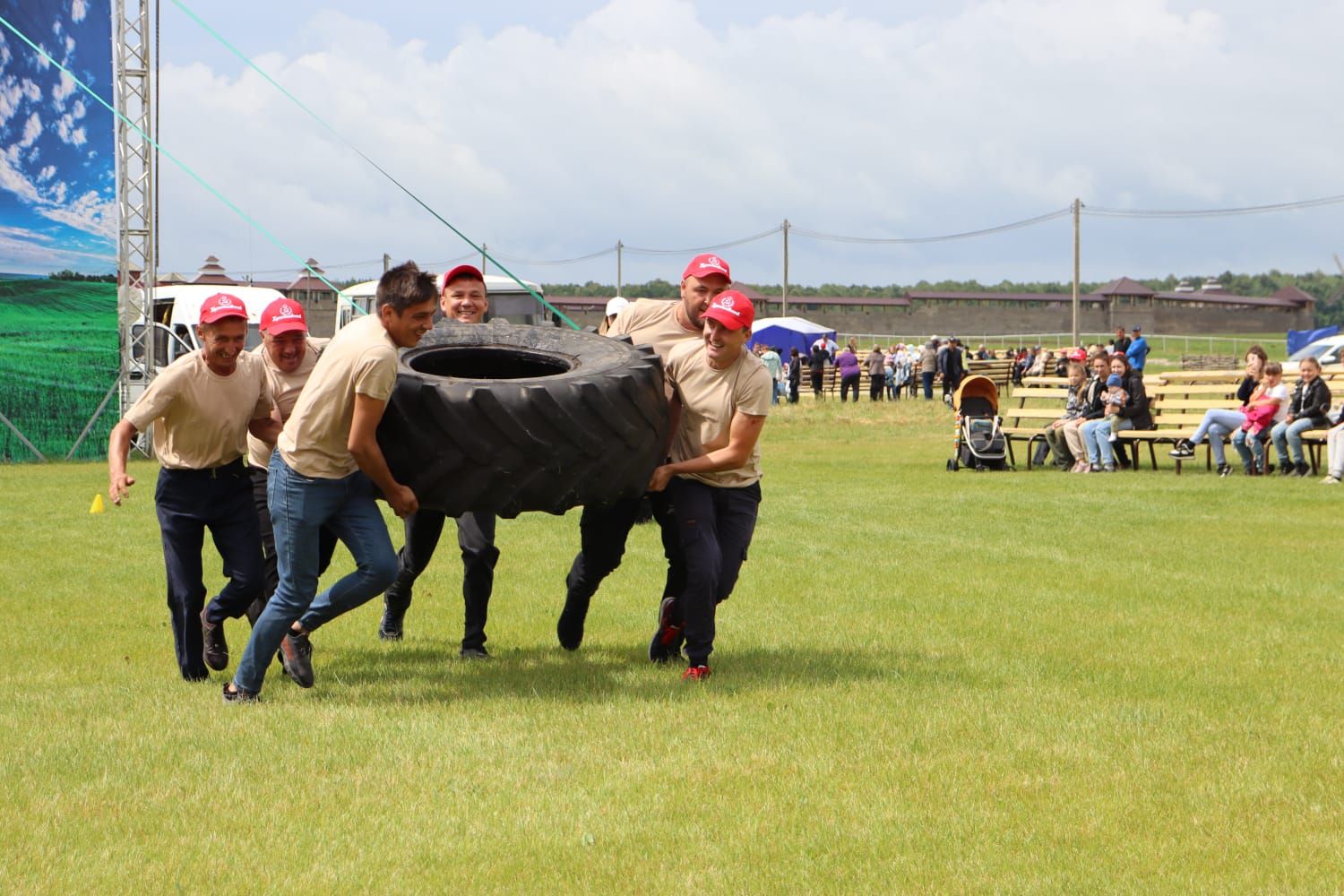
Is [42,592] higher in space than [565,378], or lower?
lower

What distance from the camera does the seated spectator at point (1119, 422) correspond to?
18078mm

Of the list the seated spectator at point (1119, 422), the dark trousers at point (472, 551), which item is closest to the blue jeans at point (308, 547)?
the dark trousers at point (472, 551)

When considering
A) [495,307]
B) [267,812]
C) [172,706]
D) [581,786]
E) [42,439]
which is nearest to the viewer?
[267,812]

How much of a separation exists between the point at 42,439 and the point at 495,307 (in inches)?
366

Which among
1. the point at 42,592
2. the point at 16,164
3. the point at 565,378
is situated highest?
the point at 16,164

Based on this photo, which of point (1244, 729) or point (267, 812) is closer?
point (267, 812)

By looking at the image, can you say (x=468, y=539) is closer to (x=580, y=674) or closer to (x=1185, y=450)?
(x=580, y=674)

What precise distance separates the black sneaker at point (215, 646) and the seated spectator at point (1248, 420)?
13.2m

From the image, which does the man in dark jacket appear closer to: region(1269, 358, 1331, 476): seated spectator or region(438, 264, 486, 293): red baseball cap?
region(1269, 358, 1331, 476): seated spectator

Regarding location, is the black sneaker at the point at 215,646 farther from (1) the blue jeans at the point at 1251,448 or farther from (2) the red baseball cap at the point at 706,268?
(1) the blue jeans at the point at 1251,448

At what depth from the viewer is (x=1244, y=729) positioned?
18.1 feet

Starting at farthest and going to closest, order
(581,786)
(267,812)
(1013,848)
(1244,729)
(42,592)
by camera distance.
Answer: (42,592)
(1244,729)
(581,786)
(267,812)
(1013,848)

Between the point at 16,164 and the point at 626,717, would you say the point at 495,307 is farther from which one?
the point at 626,717

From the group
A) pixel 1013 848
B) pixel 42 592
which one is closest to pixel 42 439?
pixel 42 592
